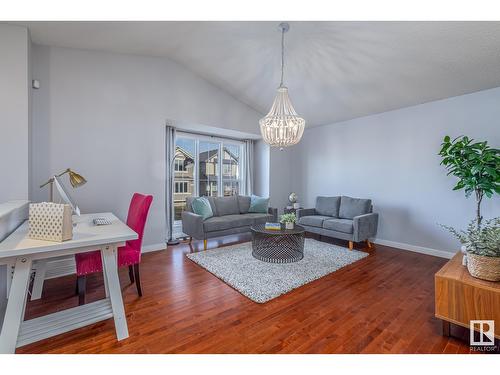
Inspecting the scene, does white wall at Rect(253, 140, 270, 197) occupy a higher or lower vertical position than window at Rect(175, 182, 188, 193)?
higher

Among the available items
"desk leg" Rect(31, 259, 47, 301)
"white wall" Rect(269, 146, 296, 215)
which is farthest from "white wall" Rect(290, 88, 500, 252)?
"desk leg" Rect(31, 259, 47, 301)

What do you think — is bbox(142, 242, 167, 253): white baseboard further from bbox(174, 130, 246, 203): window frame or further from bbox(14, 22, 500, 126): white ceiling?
bbox(14, 22, 500, 126): white ceiling

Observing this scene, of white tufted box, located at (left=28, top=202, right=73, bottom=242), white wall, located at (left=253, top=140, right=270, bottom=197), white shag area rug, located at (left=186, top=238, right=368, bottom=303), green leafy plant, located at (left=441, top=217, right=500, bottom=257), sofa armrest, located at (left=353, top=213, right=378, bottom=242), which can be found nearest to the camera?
white tufted box, located at (left=28, top=202, right=73, bottom=242)

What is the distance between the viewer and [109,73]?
3359mm

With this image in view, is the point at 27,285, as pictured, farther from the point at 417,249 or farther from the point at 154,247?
the point at 417,249

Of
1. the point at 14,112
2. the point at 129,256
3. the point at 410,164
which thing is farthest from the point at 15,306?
the point at 410,164

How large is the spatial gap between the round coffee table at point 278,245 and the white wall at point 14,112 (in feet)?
9.41

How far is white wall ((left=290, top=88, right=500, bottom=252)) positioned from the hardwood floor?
111 centimetres

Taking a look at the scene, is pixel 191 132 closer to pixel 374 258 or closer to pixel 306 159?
pixel 306 159

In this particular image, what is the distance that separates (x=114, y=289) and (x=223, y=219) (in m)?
2.40

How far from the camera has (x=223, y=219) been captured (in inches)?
159

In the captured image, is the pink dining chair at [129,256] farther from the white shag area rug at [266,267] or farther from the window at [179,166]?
the window at [179,166]

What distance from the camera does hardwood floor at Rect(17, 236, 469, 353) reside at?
158 cm

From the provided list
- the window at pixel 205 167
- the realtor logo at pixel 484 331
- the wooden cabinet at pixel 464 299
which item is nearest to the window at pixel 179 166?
the window at pixel 205 167
